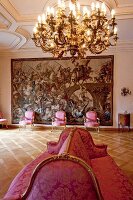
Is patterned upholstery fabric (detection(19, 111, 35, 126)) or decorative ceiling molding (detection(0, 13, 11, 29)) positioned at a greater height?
decorative ceiling molding (detection(0, 13, 11, 29))

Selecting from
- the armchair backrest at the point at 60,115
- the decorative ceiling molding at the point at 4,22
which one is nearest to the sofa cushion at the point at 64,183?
the decorative ceiling molding at the point at 4,22

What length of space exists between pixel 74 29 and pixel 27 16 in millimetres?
2604

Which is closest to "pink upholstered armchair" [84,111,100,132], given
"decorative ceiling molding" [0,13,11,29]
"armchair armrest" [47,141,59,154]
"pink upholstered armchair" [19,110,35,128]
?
"pink upholstered armchair" [19,110,35,128]

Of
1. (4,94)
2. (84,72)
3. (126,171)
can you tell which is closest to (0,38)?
(4,94)

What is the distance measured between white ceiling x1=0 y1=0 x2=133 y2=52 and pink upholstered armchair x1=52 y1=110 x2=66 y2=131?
3652 mm

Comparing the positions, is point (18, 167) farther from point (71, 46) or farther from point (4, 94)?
point (4, 94)

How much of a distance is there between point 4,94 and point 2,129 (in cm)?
187

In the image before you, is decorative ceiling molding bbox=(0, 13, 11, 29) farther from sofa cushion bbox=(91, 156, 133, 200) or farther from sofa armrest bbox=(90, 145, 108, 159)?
sofa cushion bbox=(91, 156, 133, 200)

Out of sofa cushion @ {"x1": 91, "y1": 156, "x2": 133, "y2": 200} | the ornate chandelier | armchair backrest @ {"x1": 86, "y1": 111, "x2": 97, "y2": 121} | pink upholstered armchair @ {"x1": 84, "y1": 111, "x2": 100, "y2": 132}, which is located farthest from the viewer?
armchair backrest @ {"x1": 86, "y1": 111, "x2": 97, "y2": 121}

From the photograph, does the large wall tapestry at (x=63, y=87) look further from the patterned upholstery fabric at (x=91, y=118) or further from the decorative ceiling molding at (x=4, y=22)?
the decorative ceiling molding at (x=4, y=22)

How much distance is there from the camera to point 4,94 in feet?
38.1

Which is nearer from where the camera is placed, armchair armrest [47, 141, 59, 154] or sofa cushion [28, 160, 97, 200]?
sofa cushion [28, 160, 97, 200]

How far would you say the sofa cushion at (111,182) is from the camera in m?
2.55

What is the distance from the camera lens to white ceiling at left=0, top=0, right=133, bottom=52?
19.5 ft
